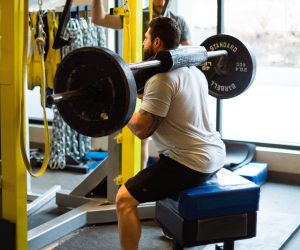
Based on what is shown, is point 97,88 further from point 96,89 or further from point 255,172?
point 255,172

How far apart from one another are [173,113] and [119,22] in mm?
1195

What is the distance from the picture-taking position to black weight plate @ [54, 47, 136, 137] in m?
2.07

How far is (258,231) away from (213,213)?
0.96 meters

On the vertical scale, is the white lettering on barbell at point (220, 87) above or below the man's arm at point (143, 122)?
above

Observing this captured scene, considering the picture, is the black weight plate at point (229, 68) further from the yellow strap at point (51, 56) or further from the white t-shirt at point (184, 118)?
the yellow strap at point (51, 56)

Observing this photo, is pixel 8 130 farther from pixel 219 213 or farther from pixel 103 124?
pixel 219 213

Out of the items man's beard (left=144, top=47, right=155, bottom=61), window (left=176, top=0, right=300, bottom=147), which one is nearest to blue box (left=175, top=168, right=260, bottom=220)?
man's beard (left=144, top=47, right=155, bottom=61)

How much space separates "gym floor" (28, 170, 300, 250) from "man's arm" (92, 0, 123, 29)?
50.9 inches

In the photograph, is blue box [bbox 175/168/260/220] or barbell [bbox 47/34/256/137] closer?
barbell [bbox 47/34/256/137]

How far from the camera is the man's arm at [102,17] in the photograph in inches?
134

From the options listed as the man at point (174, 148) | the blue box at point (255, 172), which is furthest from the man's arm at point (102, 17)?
the blue box at point (255, 172)

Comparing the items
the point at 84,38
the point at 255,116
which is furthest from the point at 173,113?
the point at 255,116

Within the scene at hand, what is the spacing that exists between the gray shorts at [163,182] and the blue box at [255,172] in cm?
170

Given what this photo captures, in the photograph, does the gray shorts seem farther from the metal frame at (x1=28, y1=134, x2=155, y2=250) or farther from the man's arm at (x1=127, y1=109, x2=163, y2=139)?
the metal frame at (x1=28, y1=134, x2=155, y2=250)
